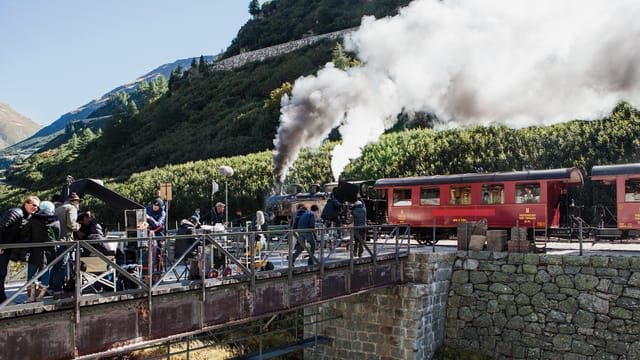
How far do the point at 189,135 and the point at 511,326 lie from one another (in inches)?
1721

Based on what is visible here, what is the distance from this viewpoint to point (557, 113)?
21.2 meters

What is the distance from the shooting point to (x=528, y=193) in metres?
16.9

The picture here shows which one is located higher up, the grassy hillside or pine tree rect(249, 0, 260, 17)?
pine tree rect(249, 0, 260, 17)

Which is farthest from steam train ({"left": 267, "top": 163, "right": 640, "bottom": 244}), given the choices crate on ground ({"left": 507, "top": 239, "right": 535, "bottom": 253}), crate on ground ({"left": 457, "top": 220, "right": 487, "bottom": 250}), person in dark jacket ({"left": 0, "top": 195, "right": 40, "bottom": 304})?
person in dark jacket ({"left": 0, "top": 195, "right": 40, "bottom": 304})

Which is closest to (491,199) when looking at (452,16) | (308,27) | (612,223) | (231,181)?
(612,223)

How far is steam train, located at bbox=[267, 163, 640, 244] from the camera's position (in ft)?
50.8

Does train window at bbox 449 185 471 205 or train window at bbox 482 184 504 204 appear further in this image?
train window at bbox 449 185 471 205

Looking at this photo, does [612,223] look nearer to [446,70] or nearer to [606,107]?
[606,107]

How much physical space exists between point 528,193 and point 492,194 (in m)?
1.10

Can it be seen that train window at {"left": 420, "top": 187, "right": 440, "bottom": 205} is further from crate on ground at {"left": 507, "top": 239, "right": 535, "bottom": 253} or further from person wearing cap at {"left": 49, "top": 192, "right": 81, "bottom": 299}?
person wearing cap at {"left": 49, "top": 192, "right": 81, "bottom": 299}

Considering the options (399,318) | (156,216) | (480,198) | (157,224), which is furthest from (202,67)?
(157,224)

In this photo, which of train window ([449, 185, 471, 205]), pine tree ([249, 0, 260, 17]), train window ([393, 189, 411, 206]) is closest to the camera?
train window ([449, 185, 471, 205])

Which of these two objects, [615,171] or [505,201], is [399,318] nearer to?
[505,201]

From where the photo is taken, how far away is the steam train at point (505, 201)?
1549cm
